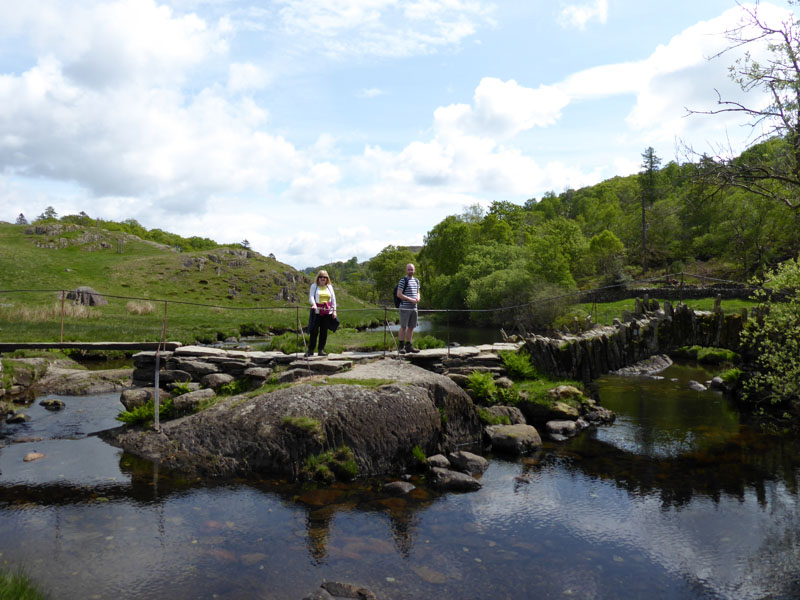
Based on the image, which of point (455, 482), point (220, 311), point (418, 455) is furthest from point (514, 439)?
point (220, 311)

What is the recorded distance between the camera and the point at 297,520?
1061 centimetres

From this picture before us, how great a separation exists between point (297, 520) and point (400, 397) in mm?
4735

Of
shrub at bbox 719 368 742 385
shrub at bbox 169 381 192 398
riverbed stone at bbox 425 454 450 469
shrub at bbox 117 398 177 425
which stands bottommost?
riverbed stone at bbox 425 454 450 469

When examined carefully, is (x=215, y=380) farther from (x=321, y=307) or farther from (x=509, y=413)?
(x=509, y=413)

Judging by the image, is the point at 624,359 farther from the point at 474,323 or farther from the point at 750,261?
the point at 750,261

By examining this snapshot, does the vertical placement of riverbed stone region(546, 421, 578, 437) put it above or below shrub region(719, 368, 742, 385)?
below

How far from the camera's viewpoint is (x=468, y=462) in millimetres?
14047

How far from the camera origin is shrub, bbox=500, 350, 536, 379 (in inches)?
800

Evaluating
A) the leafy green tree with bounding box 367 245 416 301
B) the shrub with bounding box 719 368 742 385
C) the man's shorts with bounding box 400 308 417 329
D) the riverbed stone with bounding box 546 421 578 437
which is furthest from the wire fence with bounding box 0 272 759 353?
the leafy green tree with bounding box 367 245 416 301

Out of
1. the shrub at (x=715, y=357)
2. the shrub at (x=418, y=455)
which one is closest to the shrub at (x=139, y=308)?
the shrub at (x=418, y=455)

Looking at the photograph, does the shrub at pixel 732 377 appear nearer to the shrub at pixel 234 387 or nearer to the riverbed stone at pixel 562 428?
the riverbed stone at pixel 562 428

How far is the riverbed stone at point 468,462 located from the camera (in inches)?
547

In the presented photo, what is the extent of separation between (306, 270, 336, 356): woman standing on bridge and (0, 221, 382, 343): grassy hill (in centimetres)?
1399

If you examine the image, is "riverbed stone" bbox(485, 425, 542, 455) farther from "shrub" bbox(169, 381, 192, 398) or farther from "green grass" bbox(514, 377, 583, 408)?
"shrub" bbox(169, 381, 192, 398)
